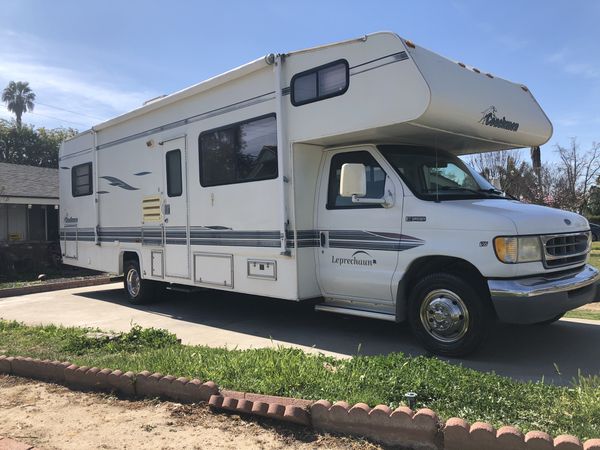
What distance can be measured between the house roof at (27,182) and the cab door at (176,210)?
11026mm

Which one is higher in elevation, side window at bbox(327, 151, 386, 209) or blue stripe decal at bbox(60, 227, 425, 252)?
side window at bbox(327, 151, 386, 209)

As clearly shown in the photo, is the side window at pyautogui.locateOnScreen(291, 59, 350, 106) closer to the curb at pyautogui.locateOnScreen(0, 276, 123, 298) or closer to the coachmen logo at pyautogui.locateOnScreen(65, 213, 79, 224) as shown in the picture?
the curb at pyautogui.locateOnScreen(0, 276, 123, 298)

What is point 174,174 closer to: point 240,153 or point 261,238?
point 240,153

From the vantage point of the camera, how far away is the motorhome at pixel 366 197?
17.2 ft

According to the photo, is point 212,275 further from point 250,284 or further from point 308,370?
point 308,370

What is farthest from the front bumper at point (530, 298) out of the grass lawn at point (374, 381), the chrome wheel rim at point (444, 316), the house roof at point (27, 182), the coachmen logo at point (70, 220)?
the house roof at point (27, 182)

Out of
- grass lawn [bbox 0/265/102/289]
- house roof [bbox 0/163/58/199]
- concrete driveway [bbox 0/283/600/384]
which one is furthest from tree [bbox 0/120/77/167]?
concrete driveway [bbox 0/283/600/384]

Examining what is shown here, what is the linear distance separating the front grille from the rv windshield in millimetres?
962

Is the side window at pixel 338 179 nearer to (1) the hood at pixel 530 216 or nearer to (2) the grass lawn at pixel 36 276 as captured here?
(1) the hood at pixel 530 216

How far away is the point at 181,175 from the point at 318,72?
300 cm

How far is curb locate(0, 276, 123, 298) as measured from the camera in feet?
38.5

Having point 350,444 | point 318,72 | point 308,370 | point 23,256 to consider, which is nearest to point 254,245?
point 318,72

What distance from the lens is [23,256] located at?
16359 millimetres

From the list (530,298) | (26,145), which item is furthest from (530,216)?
(26,145)
